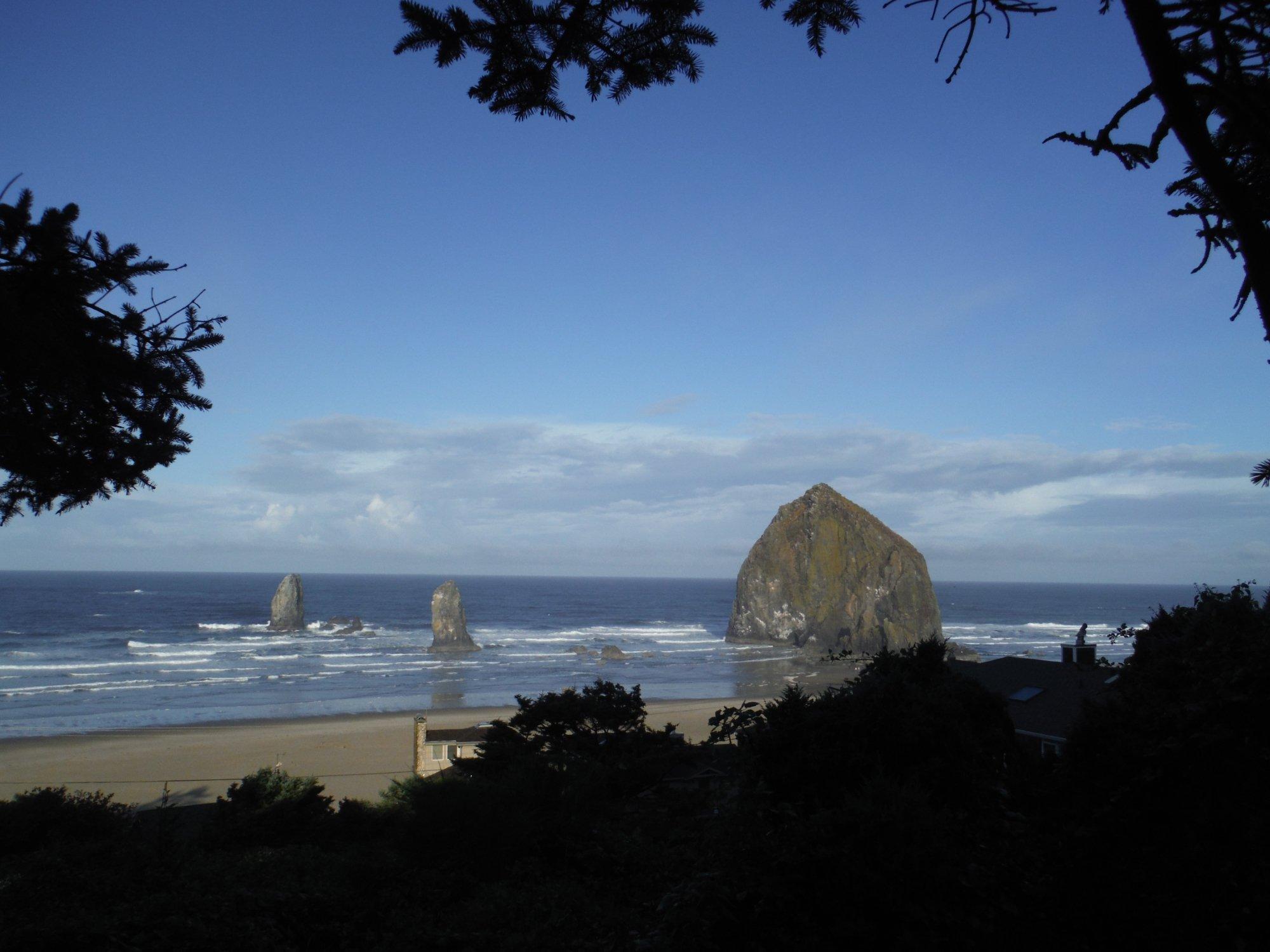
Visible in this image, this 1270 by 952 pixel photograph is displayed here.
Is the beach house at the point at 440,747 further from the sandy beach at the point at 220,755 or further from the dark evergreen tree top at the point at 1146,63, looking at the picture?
the dark evergreen tree top at the point at 1146,63

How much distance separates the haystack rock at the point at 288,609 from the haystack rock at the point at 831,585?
152ft

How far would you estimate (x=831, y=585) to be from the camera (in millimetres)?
85625

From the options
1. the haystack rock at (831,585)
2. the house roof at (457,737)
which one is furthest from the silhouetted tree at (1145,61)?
the haystack rock at (831,585)

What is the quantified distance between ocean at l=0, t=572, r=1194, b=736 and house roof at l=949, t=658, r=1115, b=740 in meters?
27.2

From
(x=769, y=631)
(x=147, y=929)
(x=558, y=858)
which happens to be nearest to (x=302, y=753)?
(x=558, y=858)

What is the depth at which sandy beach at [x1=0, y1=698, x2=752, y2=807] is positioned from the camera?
25266 mm

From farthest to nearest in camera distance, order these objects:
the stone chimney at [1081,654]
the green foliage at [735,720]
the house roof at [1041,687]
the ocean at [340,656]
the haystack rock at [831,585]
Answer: the haystack rock at [831,585]
the ocean at [340,656]
the stone chimney at [1081,654]
the house roof at [1041,687]
the green foliage at [735,720]

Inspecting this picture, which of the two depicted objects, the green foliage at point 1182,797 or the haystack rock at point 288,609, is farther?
the haystack rock at point 288,609

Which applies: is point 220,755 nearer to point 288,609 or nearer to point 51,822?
point 51,822

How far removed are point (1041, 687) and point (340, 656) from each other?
55.6 m

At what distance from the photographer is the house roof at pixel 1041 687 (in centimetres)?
1638

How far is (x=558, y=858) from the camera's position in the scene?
8906mm

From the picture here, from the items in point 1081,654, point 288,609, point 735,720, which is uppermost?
point 735,720

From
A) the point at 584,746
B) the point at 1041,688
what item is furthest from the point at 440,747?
the point at 1041,688
